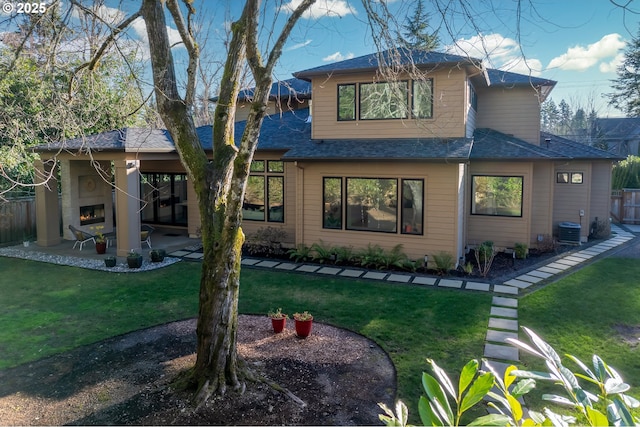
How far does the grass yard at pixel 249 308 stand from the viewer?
6.45 metres

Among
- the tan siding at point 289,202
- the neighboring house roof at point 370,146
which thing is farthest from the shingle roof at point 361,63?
the tan siding at point 289,202

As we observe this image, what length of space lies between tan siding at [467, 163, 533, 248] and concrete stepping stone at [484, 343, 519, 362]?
7185 mm

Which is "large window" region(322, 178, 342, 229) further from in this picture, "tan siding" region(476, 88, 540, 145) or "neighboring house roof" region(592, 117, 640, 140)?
"neighboring house roof" region(592, 117, 640, 140)

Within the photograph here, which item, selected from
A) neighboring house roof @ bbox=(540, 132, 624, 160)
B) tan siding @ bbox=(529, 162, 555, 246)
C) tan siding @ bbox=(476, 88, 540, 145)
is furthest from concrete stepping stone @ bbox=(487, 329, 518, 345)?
tan siding @ bbox=(476, 88, 540, 145)

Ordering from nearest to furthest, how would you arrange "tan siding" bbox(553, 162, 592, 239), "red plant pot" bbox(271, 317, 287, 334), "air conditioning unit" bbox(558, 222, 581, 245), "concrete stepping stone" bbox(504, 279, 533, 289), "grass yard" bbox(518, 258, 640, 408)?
"grass yard" bbox(518, 258, 640, 408)
"red plant pot" bbox(271, 317, 287, 334)
"concrete stepping stone" bbox(504, 279, 533, 289)
"air conditioning unit" bbox(558, 222, 581, 245)
"tan siding" bbox(553, 162, 592, 239)

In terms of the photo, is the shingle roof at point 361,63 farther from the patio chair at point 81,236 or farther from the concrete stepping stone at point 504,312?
the patio chair at point 81,236

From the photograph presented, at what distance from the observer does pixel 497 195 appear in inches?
520

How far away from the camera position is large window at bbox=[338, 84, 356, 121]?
12406mm

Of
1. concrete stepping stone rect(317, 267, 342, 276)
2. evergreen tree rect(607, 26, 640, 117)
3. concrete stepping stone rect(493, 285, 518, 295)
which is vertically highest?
evergreen tree rect(607, 26, 640, 117)

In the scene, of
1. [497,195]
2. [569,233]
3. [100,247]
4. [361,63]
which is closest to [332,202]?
[361,63]

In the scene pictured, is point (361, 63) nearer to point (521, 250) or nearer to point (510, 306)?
point (521, 250)

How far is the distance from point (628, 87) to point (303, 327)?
3659cm

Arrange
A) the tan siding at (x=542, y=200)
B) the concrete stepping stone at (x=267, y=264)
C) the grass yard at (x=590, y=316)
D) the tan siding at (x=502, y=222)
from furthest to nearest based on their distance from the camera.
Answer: the tan siding at (x=542, y=200)
the tan siding at (x=502, y=222)
the concrete stepping stone at (x=267, y=264)
the grass yard at (x=590, y=316)

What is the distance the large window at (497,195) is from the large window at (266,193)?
20.2 feet
